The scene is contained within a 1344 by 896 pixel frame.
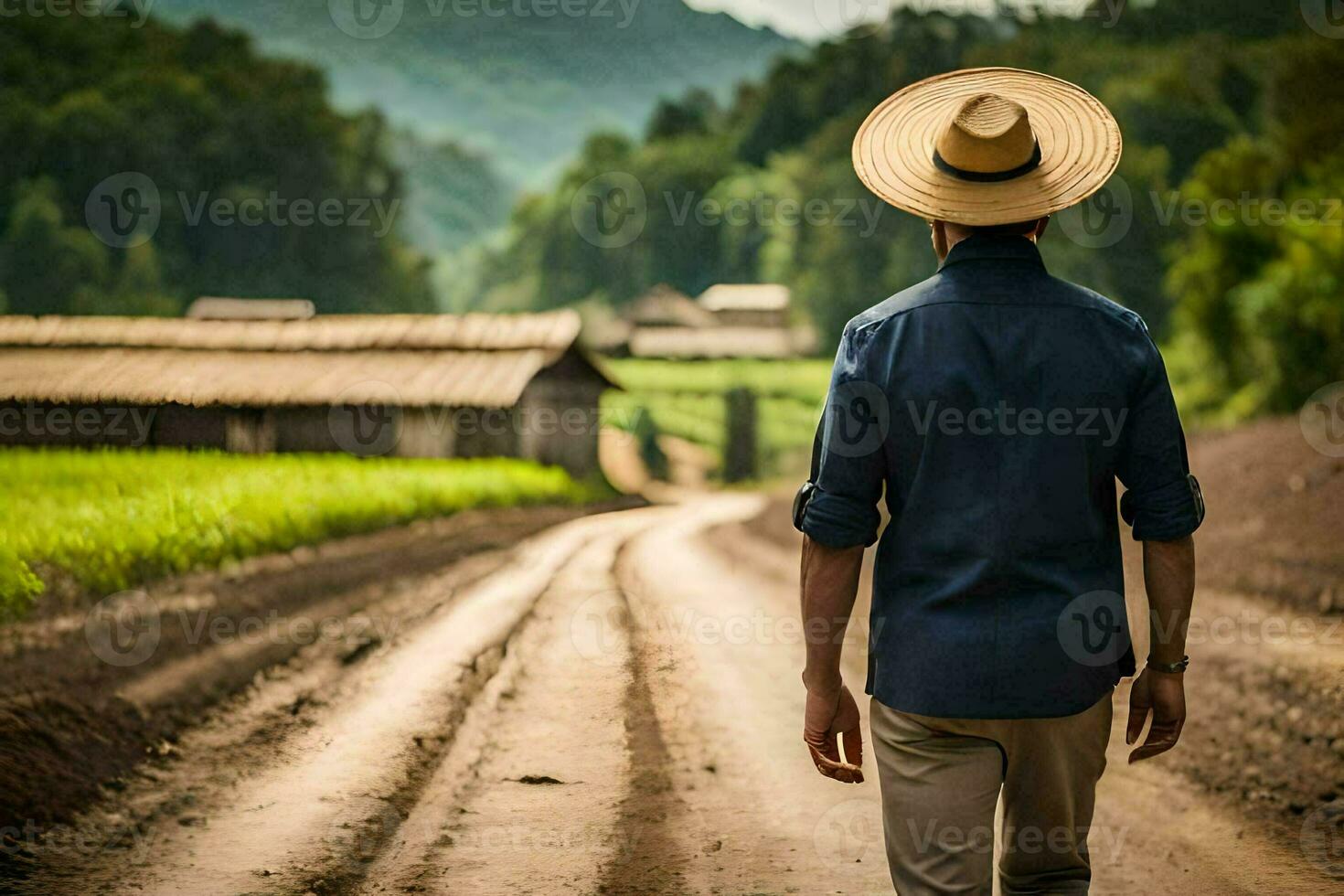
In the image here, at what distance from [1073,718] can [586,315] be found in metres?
69.1

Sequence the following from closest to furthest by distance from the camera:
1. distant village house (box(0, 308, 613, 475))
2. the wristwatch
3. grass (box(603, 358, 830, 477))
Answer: the wristwatch
distant village house (box(0, 308, 613, 475))
grass (box(603, 358, 830, 477))

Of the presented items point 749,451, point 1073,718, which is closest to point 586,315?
point 749,451

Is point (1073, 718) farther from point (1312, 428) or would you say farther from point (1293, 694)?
point (1312, 428)

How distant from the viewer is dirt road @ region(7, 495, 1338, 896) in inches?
193

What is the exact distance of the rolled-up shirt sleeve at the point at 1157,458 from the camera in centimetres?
282

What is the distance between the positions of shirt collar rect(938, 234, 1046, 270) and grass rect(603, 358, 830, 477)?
35149mm

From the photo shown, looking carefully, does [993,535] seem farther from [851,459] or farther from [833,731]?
[833,731]

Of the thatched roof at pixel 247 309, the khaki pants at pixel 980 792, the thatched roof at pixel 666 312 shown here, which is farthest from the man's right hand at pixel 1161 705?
the thatched roof at pixel 666 312

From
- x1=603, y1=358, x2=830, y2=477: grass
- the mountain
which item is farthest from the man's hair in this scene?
x1=603, y1=358, x2=830, y2=477: grass

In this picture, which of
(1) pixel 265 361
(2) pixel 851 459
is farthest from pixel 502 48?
(2) pixel 851 459

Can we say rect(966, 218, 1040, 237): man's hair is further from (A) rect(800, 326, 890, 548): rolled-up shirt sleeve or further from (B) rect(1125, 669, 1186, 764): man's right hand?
(B) rect(1125, 669, 1186, 764): man's right hand

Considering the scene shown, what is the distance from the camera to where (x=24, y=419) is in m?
7.84

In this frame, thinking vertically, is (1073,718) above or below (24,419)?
below

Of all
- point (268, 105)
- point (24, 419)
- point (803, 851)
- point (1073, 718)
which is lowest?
point (803, 851)
